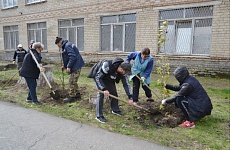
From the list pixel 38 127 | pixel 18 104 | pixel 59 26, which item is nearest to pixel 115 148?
pixel 38 127

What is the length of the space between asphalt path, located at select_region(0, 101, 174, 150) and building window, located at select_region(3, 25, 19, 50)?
45.8ft

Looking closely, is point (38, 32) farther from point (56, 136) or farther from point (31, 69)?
point (56, 136)

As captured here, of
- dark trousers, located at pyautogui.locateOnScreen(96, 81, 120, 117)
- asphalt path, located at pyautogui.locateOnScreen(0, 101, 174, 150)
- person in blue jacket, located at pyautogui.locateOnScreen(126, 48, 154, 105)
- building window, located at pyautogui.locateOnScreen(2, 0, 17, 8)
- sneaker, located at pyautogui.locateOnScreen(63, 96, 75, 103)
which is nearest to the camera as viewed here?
asphalt path, located at pyautogui.locateOnScreen(0, 101, 174, 150)

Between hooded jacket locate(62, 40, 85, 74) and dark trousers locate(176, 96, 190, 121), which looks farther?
hooded jacket locate(62, 40, 85, 74)

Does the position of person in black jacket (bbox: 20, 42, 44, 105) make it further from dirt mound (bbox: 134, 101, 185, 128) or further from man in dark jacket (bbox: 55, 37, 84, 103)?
dirt mound (bbox: 134, 101, 185, 128)

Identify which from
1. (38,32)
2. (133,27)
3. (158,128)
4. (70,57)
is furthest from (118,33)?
(158,128)

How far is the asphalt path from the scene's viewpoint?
288cm

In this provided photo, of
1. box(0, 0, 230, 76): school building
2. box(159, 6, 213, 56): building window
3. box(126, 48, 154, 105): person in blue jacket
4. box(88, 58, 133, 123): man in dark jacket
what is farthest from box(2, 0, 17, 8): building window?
box(88, 58, 133, 123): man in dark jacket

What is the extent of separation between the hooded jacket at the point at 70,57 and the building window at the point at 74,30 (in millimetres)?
7444

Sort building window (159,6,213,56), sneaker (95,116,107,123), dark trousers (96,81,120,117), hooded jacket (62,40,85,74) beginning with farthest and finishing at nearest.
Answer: building window (159,6,213,56), hooded jacket (62,40,85,74), dark trousers (96,81,120,117), sneaker (95,116,107,123)

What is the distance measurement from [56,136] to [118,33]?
825cm

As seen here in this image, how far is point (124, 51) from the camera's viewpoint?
1047 centimetres

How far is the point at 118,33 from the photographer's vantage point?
34.9 ft

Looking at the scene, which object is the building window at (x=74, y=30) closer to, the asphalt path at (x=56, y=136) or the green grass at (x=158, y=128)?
the green grass at (x=158, y=128)
